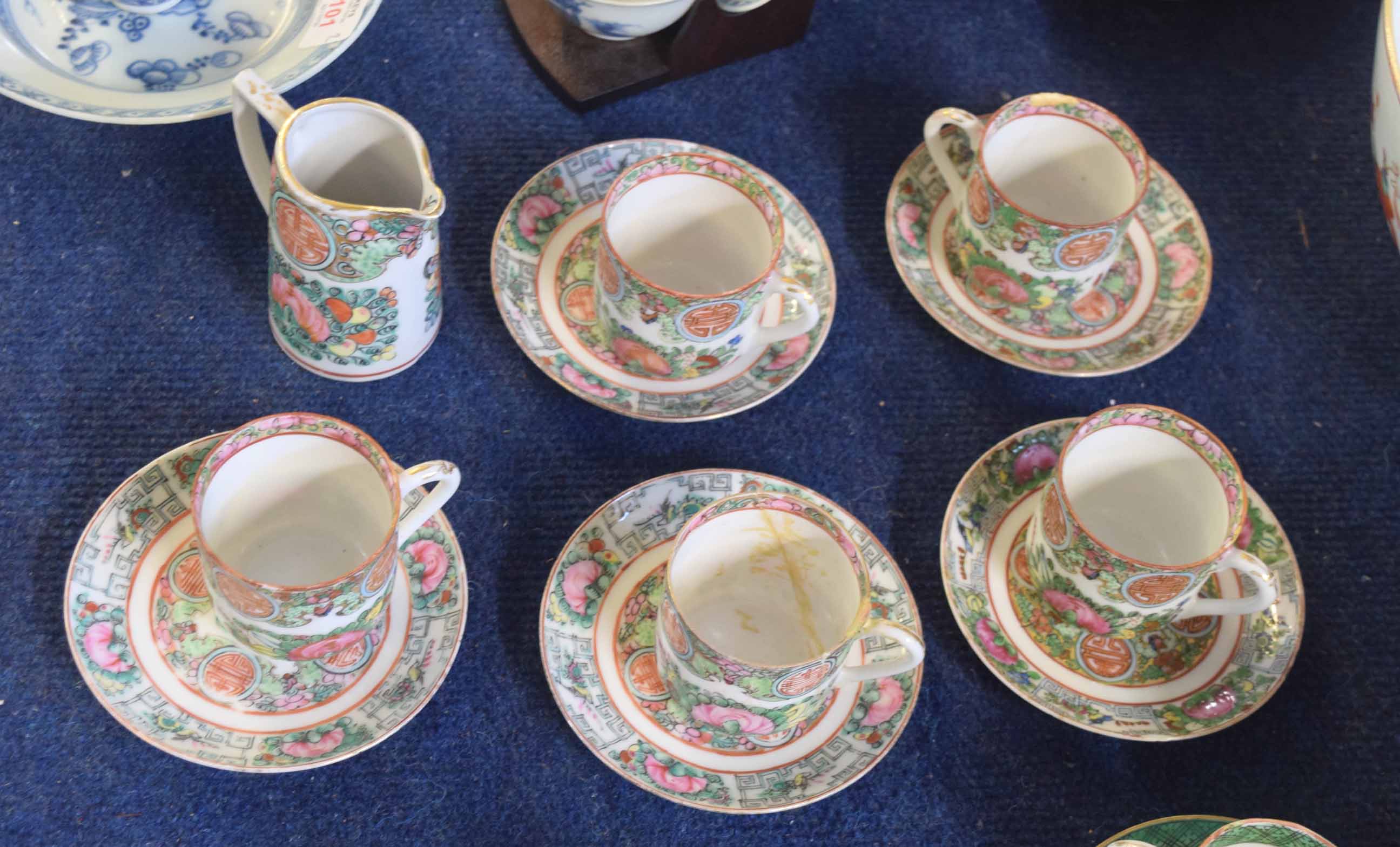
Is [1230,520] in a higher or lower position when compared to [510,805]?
higher

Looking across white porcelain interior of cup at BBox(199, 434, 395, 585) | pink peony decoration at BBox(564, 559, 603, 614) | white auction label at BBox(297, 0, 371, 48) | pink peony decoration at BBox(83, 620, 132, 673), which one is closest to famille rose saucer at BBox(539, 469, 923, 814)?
pink peony decoration at BBox(564, 559, 603, 614)

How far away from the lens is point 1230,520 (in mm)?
674

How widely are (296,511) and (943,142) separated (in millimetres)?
480

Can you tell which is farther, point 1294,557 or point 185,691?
point 1294,557

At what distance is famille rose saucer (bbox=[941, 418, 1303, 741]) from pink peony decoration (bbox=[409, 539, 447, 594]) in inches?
11.0

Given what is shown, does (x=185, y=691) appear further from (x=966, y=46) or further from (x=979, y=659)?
(x=966, y=46)

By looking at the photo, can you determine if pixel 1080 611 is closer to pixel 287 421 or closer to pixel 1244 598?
pixel 1244 598

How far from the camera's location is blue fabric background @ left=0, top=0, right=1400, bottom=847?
0.66 metres

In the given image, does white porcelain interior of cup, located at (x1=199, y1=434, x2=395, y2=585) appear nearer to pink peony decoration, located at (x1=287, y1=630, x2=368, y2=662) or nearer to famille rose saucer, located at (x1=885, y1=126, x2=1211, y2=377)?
pink peony decoration, located at (x1=287, y1=630, x2=368, y2=662)

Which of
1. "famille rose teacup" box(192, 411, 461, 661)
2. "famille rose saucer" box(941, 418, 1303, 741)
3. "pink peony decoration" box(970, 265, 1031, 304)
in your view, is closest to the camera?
"famille rose teacup" box(192, 411, 461, 661)

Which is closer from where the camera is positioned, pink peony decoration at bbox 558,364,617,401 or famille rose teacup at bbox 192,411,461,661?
famille rose teacup at bbox 192,411,461,661

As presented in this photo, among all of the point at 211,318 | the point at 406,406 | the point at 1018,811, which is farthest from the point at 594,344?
the point at 1018,811

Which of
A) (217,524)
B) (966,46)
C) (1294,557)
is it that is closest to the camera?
(217,524)

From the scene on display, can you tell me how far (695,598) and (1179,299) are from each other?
38cm
